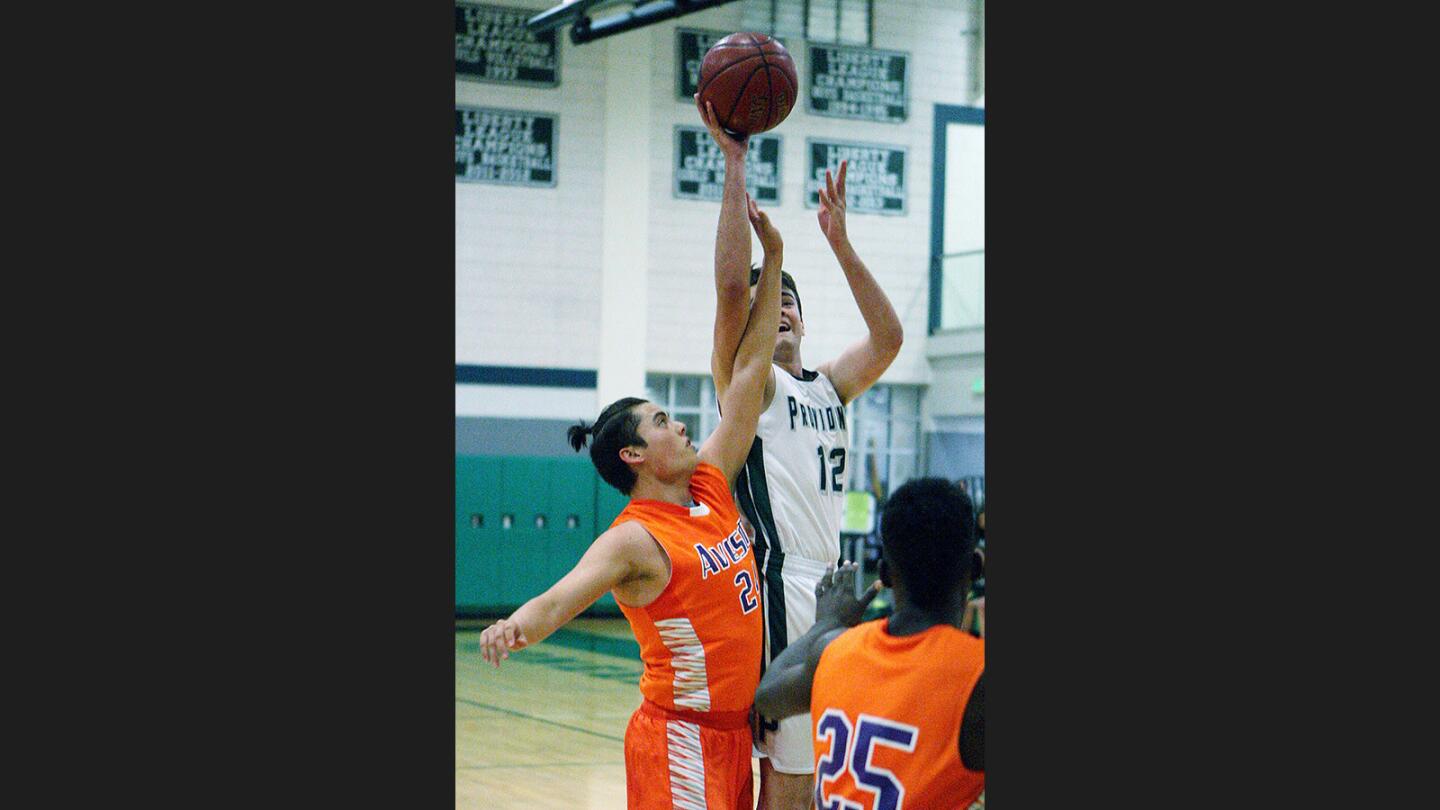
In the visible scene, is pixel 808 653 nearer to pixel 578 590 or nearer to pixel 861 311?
pixel 578 590

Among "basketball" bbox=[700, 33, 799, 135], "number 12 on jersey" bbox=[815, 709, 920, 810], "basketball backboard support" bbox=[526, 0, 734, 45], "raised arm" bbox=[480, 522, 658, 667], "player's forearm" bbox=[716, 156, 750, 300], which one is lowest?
"number 12 on jersey" bbox=[815, 709, 920, 810]

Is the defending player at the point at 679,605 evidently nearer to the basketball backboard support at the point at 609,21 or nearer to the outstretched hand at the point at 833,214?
the outstretched hand at the point at 833,214

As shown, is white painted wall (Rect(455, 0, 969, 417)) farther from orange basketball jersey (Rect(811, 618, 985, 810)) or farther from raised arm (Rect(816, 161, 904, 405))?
orange basketball jersey (Rect(811, 618, 985, 810))

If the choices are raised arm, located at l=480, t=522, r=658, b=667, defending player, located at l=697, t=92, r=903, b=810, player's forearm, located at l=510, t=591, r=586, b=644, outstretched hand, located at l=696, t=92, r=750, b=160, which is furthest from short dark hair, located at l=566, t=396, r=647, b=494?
outstretched hand, located at l=696, t=92, r=750, b=160

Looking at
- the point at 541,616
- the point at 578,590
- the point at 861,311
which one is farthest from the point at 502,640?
the point at 861,311

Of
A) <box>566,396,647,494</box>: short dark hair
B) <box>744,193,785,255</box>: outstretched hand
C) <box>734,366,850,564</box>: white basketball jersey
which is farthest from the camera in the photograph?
<box>734,366,850,564</box>: white basketball jersey

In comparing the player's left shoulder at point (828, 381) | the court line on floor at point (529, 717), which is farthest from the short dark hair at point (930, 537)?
the court line on floor at point (529, 717)

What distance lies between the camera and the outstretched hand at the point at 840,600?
3.07 metres

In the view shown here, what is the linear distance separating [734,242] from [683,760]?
128cm

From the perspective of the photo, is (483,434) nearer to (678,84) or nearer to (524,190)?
(524,190)

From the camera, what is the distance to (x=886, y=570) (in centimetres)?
286

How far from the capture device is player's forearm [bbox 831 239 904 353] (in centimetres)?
430

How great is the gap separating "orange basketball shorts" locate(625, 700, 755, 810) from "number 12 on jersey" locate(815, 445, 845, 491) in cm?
91

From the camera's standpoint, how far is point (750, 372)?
12.7ft
